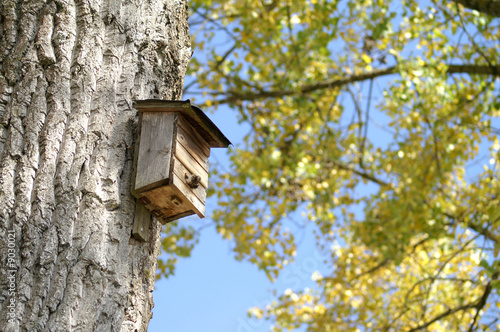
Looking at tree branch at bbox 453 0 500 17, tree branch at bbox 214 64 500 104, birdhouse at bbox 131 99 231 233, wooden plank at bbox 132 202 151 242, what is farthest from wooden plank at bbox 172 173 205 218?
tree branch at bbox 214 64 500 104

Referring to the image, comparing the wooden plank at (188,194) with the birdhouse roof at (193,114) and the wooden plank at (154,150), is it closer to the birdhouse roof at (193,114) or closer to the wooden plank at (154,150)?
the wooden plank at (154,150)

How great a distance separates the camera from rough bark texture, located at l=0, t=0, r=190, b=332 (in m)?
1.61

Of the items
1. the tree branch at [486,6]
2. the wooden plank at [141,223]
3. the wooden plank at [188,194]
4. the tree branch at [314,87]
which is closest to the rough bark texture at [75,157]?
the wooden plank at [141,223]

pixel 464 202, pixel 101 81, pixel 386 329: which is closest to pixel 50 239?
pixel 101 81

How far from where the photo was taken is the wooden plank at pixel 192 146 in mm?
2113

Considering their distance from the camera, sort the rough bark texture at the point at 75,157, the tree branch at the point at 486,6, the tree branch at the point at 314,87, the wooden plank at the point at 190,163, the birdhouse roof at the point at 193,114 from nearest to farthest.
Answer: the rough bark texture at the point at 75,157 < the birdhouse roof at the point at 193,114 < the wooden plank at the point at 190,163 < the tree branch at the point at 486,6 < the tree branch at the point at 314,87

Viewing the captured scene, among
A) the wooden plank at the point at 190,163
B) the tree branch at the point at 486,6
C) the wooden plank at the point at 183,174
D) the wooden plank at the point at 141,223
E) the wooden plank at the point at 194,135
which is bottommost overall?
the wooden plank at the point at 141,223

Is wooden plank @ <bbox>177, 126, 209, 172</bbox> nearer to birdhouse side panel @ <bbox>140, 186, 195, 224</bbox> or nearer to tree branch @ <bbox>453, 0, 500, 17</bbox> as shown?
birdhouse side panel @ <bbox>140, 186, 195, 224</bbox>

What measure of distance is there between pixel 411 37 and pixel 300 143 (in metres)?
1.95

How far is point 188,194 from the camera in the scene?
6.89 feet

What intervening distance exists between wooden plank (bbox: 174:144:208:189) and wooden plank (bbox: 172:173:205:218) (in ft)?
0.24

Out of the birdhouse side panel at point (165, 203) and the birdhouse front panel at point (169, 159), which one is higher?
the birdhouse front panel at point (169, 159)

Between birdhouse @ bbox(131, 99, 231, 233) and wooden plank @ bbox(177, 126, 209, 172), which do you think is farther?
wooden plank @ bbox(177, 126, 209, 172)

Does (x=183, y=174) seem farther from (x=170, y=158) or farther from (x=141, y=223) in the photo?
(x=141, y=223)
